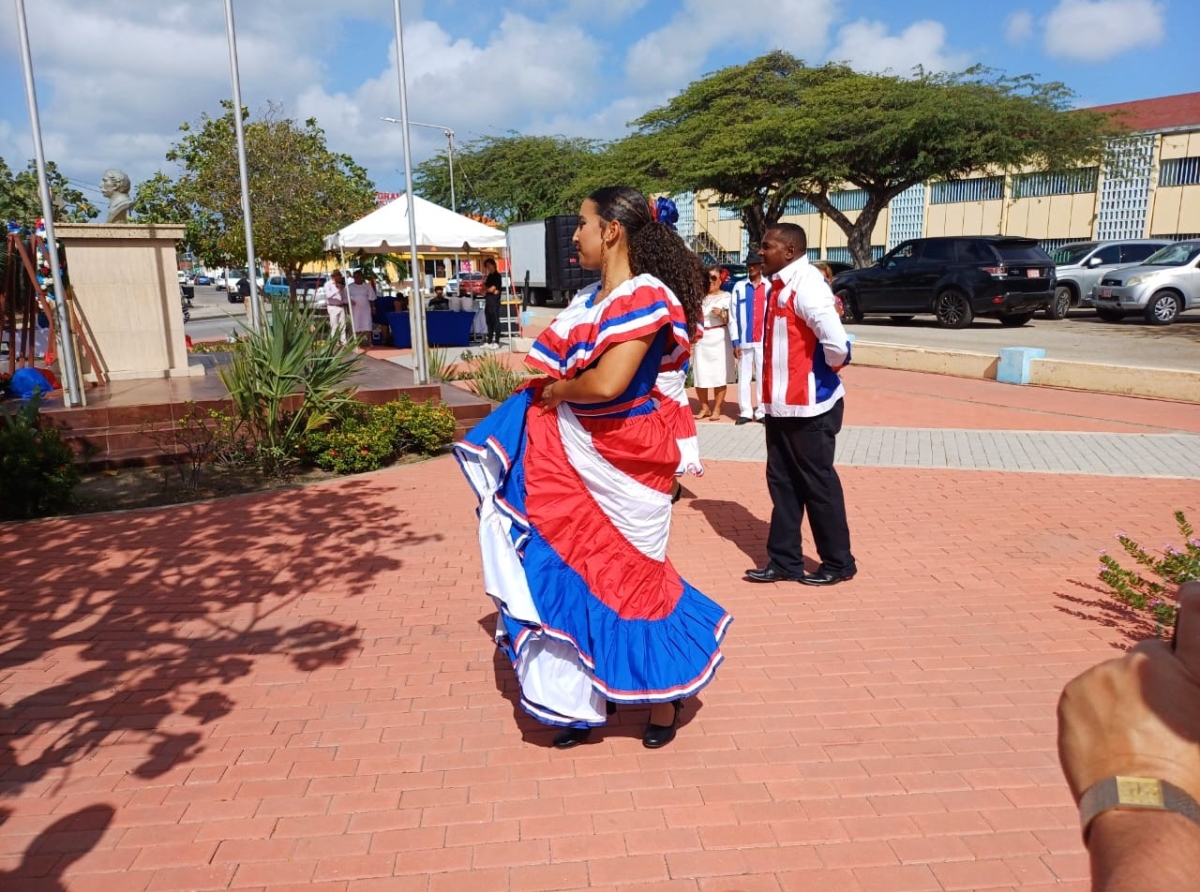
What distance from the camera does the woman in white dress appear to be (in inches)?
382

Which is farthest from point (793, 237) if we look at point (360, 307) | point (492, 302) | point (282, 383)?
point (360, 307)

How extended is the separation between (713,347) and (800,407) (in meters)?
5.20

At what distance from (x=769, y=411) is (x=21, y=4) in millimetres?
7834

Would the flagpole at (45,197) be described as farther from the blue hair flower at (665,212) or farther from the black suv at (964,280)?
the black suv at (964,280)

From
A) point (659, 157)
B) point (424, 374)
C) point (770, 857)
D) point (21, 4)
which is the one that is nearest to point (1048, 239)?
point (659, 157)

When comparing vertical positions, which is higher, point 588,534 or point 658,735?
point 588,534

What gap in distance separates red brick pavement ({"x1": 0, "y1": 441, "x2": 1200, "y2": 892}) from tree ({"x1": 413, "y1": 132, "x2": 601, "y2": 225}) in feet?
132

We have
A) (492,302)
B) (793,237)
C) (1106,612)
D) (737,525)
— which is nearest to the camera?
(1106,612)

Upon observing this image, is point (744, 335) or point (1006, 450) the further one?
point (744, 335)

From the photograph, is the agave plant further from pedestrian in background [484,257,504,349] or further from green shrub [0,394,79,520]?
pedestrian in background [484,257,504,349]

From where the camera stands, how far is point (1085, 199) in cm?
3466

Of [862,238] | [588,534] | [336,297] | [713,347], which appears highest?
[862,238]

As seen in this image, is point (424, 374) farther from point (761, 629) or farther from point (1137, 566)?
point (1137, 566)

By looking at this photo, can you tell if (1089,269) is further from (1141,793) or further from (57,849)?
(1141,793)
